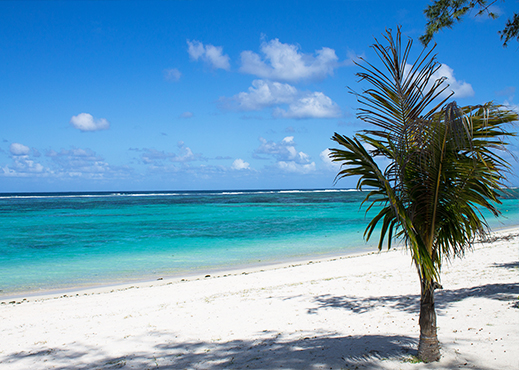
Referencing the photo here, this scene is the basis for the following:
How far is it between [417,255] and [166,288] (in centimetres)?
848

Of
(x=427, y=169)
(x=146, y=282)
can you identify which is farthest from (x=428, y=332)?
(x=146, y=282)

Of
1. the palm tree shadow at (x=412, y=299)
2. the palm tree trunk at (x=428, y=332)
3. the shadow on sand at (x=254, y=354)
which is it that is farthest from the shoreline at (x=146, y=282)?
the palm tree trunk at (x=428, y=332)

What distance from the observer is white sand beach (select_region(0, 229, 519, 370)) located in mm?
4285

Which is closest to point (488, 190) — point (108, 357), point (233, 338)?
point (233, 338)

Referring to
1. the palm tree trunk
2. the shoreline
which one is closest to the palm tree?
the palm tree trunk

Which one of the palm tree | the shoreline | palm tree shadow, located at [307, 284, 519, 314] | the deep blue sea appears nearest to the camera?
the palm tree

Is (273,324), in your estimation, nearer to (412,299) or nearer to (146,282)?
(412,299)

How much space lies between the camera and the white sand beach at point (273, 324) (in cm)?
429

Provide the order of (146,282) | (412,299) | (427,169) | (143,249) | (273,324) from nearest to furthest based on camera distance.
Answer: (427,169), (273,324), (412,299), (146,282), (143,249)

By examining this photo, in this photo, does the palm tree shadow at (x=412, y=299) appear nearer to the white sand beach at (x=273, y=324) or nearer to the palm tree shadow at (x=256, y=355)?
the white sand beach at (x=273, y=324)

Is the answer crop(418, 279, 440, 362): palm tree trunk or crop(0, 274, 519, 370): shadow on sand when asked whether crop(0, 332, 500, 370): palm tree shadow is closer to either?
crop(0, 274, 519, 370): shadow on sand

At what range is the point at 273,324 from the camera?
20.2ft

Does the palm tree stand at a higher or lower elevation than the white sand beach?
higher

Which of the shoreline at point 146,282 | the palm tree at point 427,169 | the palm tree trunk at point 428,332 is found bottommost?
the shoreline at point 146,282
